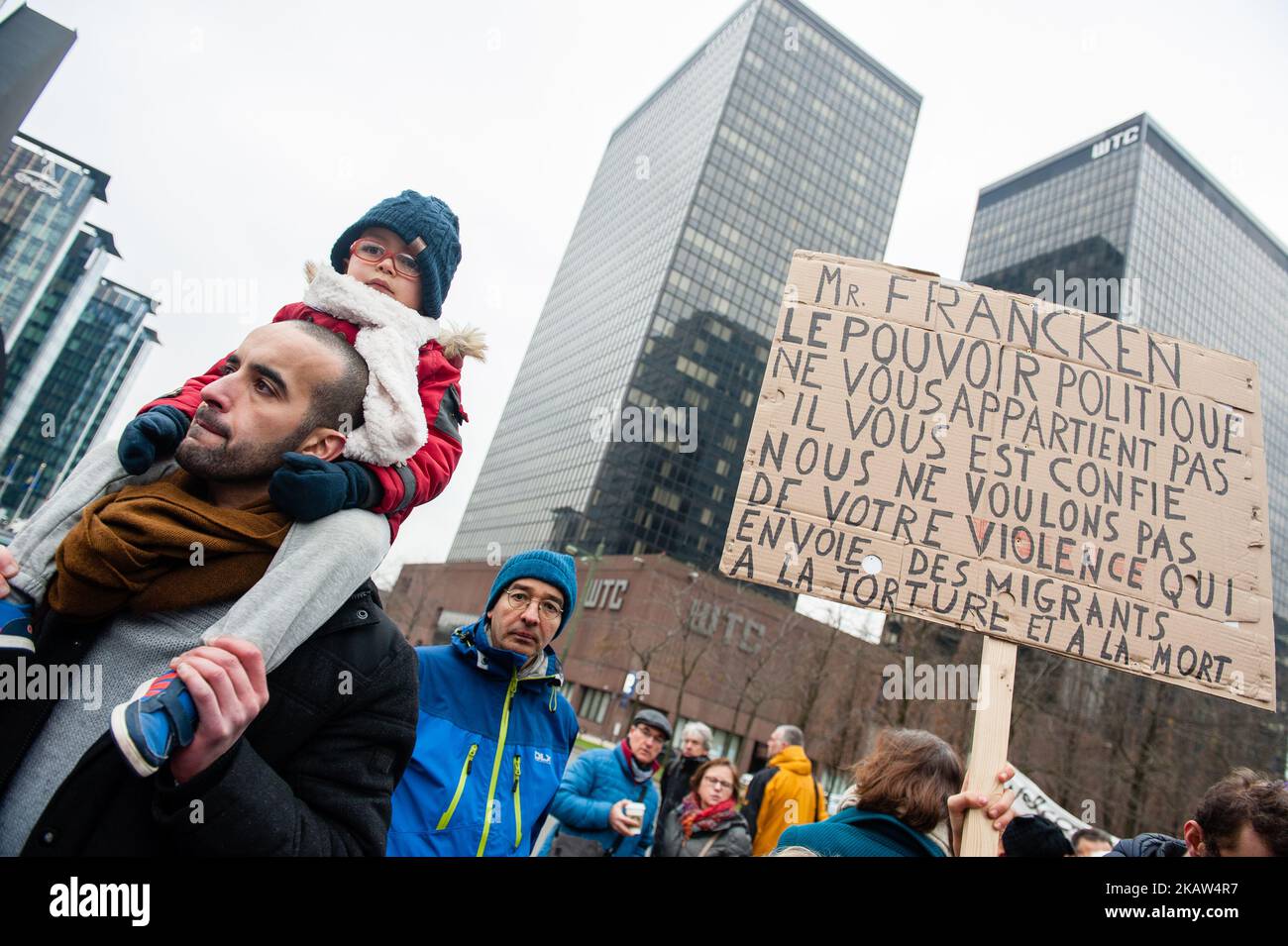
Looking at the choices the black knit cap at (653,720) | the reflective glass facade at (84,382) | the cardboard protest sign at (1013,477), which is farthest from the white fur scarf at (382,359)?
the reflective glass facade at (84,382)

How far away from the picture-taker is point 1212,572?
301cm

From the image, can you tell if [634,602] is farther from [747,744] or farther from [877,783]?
[877,783]

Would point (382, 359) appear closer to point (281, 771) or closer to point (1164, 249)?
point (281, 771)

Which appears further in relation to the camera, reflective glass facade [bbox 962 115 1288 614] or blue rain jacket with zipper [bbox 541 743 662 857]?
reflective glass facade [bbox 962 115 1288 614]

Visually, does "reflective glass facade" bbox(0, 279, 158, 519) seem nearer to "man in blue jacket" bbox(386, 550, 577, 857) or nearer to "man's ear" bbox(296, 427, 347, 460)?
"man in blue jacket" bbox(386, 550, 577, 857)

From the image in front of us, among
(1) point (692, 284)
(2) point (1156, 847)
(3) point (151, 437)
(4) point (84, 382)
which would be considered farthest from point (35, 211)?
(2) point (1156, 847)

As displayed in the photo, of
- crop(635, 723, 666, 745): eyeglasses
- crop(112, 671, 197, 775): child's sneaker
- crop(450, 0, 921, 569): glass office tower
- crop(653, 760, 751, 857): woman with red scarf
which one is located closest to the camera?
crop(112, 671, 197, 775): child's sneaker

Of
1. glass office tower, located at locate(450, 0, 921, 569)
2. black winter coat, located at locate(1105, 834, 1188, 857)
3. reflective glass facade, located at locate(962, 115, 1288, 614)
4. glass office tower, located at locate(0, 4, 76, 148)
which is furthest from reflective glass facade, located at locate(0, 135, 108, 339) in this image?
reflective glass facade, located at locate(962, 115, 1288, 614)

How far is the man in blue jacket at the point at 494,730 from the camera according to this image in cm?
245

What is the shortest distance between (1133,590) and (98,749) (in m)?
3.44

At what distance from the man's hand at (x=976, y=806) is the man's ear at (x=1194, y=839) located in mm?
933

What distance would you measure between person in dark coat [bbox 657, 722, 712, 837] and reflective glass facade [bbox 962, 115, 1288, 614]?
8251 cm

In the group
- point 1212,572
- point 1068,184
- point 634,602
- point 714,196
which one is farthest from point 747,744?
point 1068,184

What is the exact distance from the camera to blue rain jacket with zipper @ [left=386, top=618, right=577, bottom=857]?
2439 millimetres
